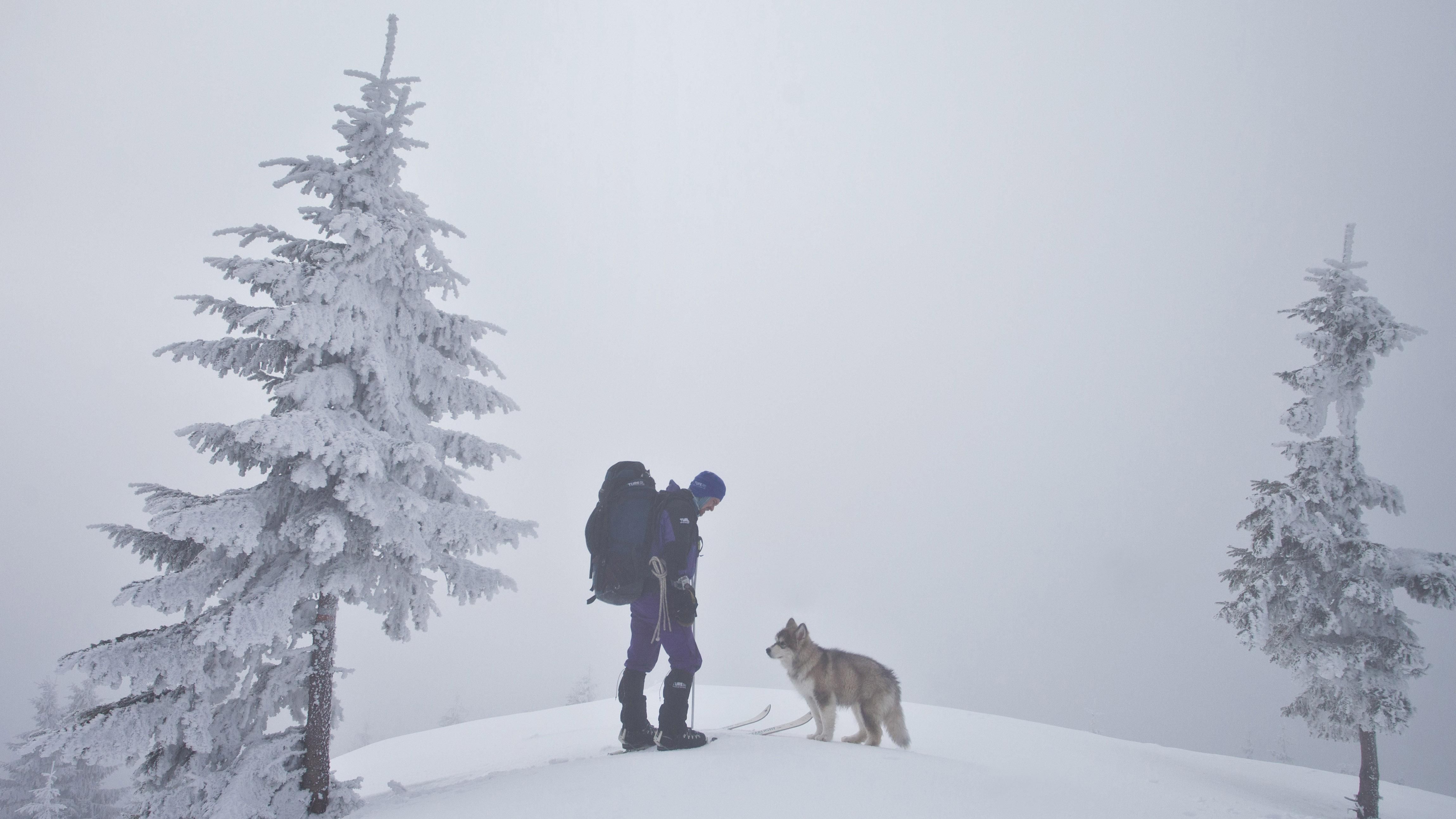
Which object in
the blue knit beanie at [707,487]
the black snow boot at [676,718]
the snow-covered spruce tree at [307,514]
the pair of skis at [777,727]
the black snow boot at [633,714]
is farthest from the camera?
the pair of skis at [777,727]

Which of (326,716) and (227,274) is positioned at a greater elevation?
(227,274)

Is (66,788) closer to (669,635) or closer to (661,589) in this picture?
(669,635)

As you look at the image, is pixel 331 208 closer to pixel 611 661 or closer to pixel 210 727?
pixel 210 727

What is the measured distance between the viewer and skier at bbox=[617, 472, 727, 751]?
615cm

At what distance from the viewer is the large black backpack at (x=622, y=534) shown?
20.3 ft

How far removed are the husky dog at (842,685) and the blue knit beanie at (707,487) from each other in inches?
75.7

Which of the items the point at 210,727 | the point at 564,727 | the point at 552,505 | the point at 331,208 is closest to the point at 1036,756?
the point at 564,727

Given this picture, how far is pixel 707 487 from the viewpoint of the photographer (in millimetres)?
7270

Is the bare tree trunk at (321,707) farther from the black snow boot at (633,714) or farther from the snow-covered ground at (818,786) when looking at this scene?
the black snow boot at (633,714)

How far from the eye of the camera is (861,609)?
110 metres

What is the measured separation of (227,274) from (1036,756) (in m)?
13.2

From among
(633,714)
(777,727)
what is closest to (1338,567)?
(777,727)

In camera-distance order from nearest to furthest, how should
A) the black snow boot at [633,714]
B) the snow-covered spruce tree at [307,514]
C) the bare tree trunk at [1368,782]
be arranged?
the snow-covered spruce tree at [307,514] → the black snow boot at [633,714] → the bare tree trunk at [1368,782]

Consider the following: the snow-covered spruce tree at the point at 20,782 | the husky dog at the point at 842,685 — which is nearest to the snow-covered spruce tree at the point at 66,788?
the snow-covered spruce tree at the point at 20,782
